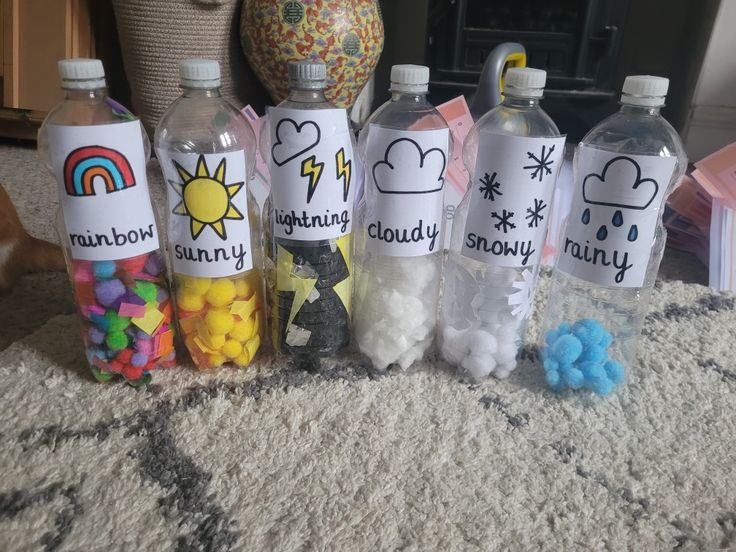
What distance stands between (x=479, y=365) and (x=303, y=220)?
10.3 inches

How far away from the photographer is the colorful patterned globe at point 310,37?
54.0 inches

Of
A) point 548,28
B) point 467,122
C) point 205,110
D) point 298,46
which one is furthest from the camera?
point 548,28

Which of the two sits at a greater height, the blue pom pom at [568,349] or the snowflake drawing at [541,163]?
the snowflake drawing at [541,163]

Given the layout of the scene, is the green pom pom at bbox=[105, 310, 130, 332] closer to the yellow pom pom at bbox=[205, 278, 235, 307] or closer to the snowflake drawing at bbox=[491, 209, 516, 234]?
the yellow pom pom at bbox=[205, 278, 235, 307]

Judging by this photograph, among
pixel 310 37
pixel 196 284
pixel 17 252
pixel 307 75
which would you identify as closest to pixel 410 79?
pixel 307 75

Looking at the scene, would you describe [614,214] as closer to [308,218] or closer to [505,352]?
[505,352]

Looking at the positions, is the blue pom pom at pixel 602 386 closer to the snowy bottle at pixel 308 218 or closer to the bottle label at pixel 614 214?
the bottle label at pixel 614 214

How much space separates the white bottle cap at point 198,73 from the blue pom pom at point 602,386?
52 centimetres

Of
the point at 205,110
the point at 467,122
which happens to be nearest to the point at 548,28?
the point at 467,122

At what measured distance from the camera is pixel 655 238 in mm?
662

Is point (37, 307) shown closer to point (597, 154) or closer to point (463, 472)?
point (463, 472)

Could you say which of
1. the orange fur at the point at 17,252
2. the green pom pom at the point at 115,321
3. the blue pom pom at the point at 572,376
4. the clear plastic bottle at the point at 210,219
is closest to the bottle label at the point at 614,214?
the blue pom pom at the point at 572,376

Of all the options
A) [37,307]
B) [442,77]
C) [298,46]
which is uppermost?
[298,46]

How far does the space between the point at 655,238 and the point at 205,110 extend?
0.51 m
